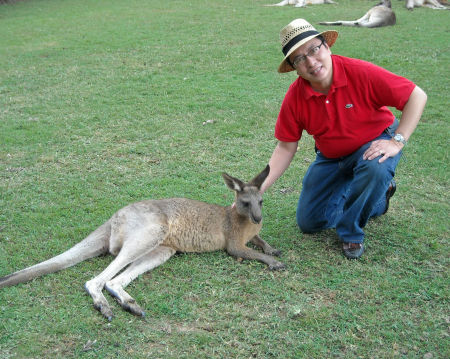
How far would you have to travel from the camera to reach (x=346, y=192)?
4.34 meters

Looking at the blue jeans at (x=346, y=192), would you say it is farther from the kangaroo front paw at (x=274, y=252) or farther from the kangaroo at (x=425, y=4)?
the kangaroo at (x=425, y=4)

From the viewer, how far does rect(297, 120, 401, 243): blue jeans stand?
3.68 m

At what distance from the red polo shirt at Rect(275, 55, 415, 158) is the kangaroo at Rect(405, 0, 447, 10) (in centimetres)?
1283

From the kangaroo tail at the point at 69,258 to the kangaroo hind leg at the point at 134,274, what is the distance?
1.14 ft

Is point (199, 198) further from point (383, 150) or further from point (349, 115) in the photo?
point (383, 150)

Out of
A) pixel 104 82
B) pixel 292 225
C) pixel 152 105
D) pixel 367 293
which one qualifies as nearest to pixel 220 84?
pixel 152 105

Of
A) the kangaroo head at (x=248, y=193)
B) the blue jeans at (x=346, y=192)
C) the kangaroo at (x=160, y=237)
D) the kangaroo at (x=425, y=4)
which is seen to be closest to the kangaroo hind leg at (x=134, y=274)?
the kangaroo at (x=160, y=237)

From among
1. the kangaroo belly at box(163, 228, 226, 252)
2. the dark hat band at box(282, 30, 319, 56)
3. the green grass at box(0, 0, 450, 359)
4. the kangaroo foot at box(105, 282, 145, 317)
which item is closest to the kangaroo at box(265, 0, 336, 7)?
the green grass at box(0, 0, 450, 359)

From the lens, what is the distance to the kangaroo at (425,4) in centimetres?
1477

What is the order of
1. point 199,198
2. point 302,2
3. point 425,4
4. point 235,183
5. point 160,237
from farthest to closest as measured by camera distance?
point 425,4 → point 302,2 → point 199,198 → point 235,183 → point 160,237

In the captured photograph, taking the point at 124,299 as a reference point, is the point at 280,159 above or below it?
above

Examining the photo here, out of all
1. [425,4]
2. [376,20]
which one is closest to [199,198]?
[376,20]

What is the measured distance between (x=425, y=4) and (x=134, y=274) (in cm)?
1530

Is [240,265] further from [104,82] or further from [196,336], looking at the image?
[104,82]
